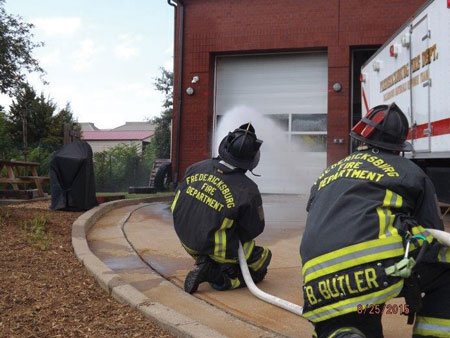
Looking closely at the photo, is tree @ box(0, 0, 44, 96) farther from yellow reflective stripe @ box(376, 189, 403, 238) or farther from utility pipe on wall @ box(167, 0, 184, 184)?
yellow reflective stripe @ box(376, 189, 403, 238)

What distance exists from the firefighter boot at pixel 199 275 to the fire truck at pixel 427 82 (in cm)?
346

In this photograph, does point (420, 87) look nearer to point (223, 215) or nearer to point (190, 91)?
point (223, 215)

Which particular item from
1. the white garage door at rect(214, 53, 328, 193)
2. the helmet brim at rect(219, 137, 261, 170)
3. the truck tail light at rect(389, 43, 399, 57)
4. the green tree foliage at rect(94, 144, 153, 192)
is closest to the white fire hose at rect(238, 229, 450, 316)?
the helmet brim at rect(219, 137, 261, 170)

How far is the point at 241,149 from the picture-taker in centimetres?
394

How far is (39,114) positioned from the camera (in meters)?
30.0

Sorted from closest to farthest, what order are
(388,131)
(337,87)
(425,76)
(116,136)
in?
1. (388,131)
2. (425,76)
3. (337,87)
4. (116,136)

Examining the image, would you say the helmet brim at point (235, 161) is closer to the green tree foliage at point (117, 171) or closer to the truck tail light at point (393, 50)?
the truck tail light at point (393, 50)

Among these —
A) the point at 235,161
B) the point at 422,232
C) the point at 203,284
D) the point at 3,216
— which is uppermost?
the point at 235,161

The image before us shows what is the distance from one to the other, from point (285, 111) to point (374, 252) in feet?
39.3

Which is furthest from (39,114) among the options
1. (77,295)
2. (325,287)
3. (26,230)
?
(325,287)

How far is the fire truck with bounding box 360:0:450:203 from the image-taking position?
584cm

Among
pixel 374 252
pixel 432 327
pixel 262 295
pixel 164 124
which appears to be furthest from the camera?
pixel 164 124

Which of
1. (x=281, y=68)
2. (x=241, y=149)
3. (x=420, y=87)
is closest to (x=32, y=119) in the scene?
(x=281, y=68)

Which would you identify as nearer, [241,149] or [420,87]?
[241,149]
